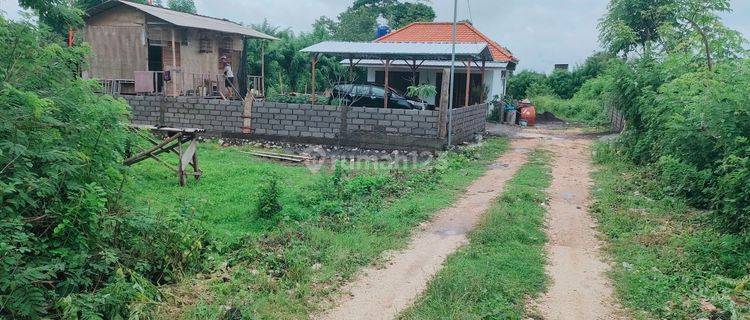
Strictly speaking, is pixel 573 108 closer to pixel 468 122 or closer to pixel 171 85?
pixel 468 122

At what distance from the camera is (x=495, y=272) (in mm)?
5441

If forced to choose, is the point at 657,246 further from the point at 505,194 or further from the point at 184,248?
the point at 184,248

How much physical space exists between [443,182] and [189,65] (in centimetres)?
1217

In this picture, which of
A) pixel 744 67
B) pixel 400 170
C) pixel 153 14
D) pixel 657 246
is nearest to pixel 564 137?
pixel 400 170

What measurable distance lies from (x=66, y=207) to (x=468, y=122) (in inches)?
473

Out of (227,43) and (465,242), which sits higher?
(227,43)

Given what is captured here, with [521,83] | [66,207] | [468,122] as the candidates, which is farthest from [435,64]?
[66,207]

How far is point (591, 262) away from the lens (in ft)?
19.7

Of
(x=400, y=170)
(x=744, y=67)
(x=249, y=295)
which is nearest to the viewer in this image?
(x=249, y=295)

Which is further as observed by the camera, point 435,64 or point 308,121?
point 435,64

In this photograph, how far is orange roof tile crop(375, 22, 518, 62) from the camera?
25.0m

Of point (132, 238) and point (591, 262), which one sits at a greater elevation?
point (132, 238)

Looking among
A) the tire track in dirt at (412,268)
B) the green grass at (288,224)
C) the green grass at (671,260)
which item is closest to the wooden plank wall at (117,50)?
the green grass at (288,224)

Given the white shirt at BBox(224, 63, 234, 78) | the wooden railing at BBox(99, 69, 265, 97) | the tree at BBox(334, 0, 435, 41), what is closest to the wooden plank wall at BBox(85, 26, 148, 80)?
the wooden railing at BBox(99, 69, 265, 97)
